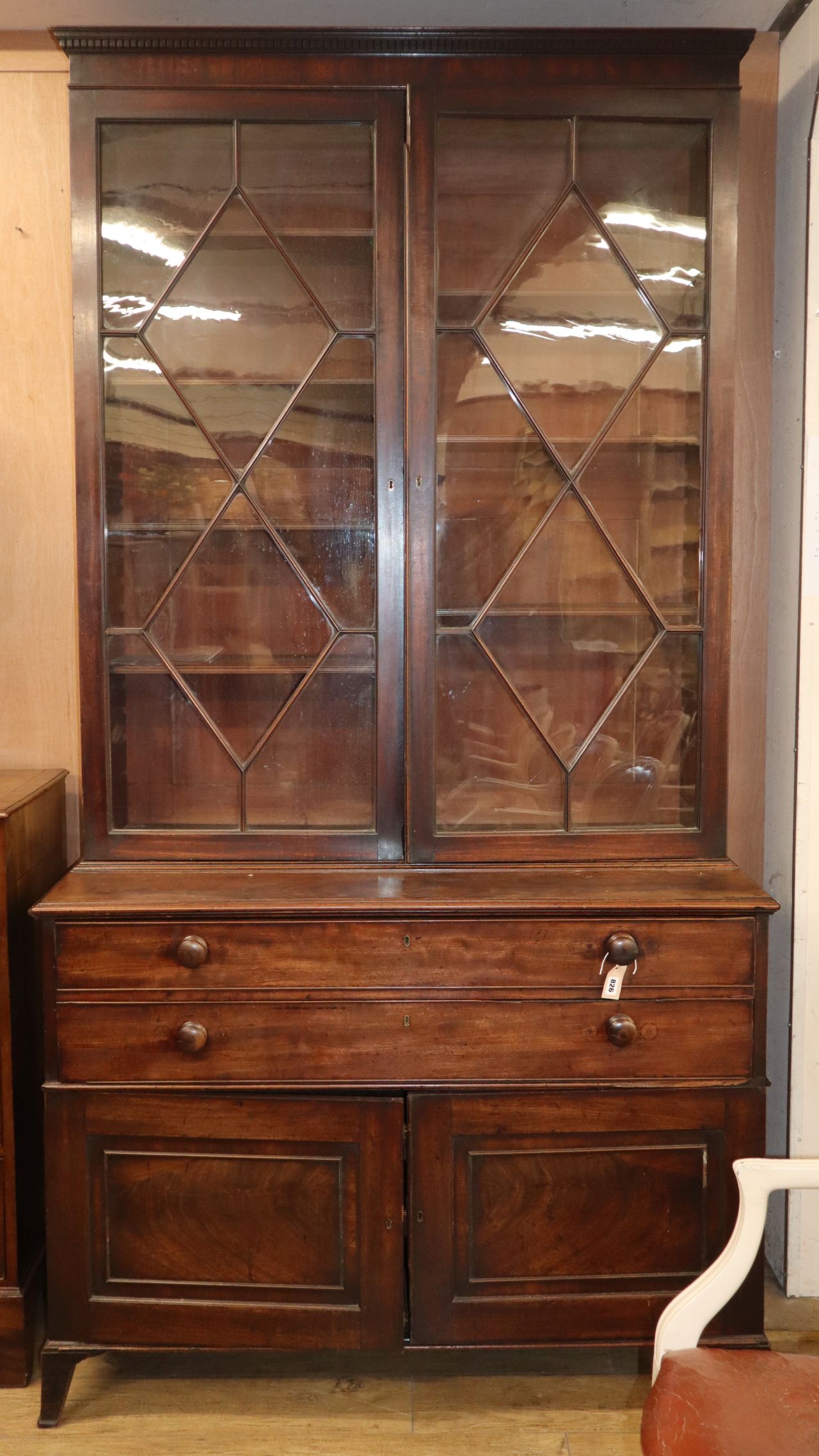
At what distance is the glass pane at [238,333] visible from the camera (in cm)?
194

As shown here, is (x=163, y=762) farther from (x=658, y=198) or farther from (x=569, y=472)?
(x=658, y=198)

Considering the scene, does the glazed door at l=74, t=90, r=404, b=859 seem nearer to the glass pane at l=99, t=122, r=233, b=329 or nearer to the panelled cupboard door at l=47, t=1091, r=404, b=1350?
the glass pane at l=99, t=122, r=233, b=329

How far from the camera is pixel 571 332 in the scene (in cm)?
196

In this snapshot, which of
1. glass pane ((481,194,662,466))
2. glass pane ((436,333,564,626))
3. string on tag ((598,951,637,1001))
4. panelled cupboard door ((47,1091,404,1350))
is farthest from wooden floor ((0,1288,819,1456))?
glass pane ((481,194,662,466))

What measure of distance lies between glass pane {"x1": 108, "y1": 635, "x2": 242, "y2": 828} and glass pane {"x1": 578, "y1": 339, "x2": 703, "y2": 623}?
88 centimetres

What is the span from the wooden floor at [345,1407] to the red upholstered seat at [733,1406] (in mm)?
620

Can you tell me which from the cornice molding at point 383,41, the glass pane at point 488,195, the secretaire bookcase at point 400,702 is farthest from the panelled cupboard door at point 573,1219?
the cornice molding at point 383,41

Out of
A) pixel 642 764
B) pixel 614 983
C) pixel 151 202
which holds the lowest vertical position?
pixel 614 983

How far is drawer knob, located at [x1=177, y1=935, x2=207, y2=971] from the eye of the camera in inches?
69.4

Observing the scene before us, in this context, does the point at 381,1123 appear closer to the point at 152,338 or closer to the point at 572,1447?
the point at 572,1447

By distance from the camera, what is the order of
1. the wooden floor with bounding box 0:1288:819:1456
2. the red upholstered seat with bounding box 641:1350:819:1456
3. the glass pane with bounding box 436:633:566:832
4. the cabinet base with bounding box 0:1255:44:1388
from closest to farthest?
the red upholstered seat with bounding box 641:1350:819:1456
the wooden floor with bounding box 0:1288:819:1456
the cabinet base with bounding box 0:1255:44:1388
the glass pane with bounding box 436:633:566:832

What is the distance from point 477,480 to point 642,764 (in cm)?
63

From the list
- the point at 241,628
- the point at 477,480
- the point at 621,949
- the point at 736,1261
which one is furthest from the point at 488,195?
the point at 736,1261

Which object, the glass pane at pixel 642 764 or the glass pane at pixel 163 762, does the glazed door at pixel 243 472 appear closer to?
the glass pane at pixel 163 762
